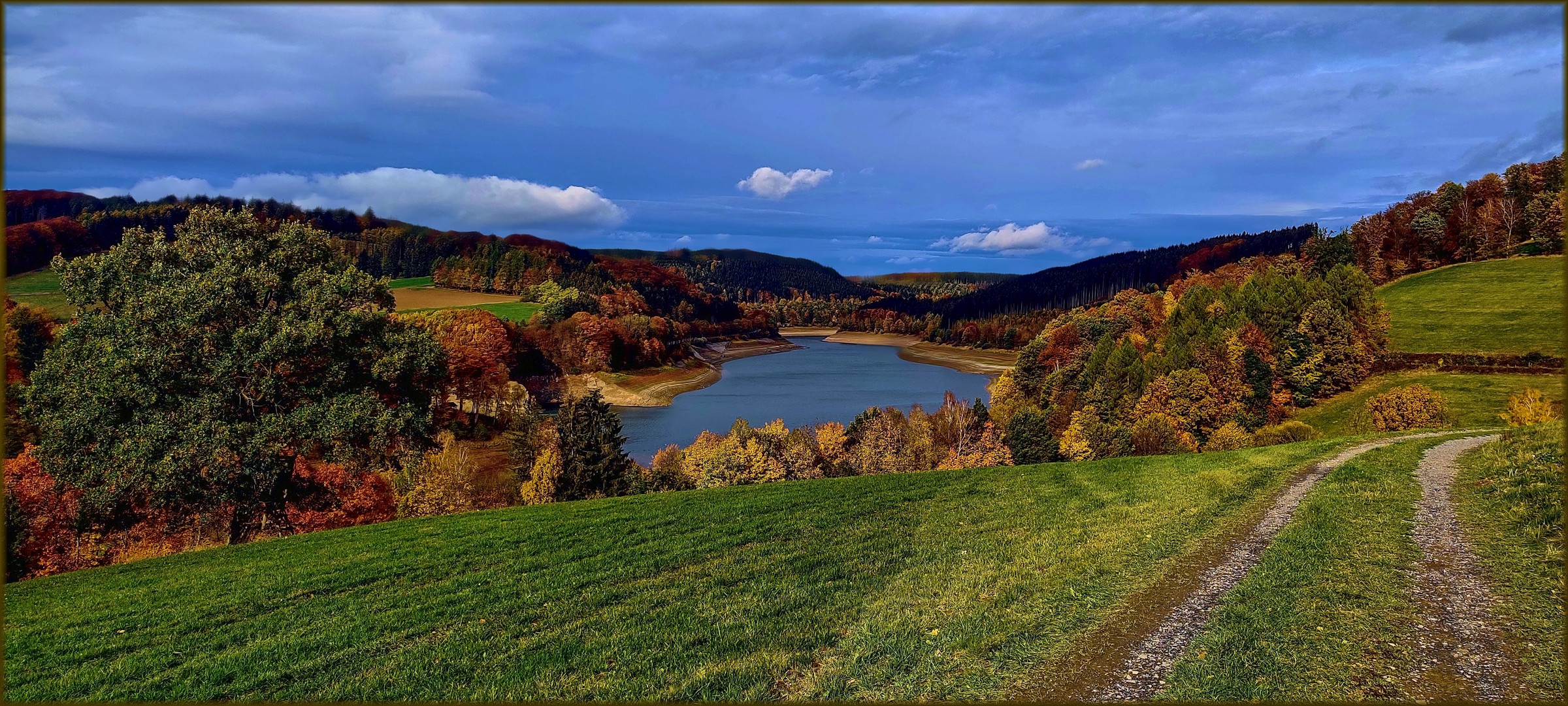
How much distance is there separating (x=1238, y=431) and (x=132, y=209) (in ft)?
325

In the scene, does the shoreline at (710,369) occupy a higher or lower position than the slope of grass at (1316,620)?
lower

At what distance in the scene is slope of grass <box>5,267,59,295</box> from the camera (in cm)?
5431

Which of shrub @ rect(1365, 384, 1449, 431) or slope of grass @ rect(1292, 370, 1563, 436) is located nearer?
shrub @ rect(1365, 384, 1449, 431)

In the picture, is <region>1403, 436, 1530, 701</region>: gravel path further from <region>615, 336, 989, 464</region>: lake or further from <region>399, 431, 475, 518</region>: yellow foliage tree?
<region>615, 336, 989, 464</region>: lake

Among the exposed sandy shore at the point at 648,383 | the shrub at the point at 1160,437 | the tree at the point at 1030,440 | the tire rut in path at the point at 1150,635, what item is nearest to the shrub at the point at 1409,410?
the shrub at the point at 1160,437

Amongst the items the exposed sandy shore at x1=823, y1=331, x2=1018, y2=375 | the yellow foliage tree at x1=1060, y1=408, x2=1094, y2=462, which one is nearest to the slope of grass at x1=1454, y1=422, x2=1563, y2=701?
the yellow foliage tree at x1=1060, y1=408, x2=1094, y2=462

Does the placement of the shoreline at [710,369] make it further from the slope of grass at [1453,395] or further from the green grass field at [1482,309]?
the green grass field at [1482,309]

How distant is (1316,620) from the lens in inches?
294

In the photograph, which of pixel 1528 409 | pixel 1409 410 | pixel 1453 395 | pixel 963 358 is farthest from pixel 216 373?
pixel 963 358

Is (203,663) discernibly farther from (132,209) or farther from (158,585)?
(132,209)

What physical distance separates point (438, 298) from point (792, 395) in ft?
209

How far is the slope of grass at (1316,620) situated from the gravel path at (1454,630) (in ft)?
0.55

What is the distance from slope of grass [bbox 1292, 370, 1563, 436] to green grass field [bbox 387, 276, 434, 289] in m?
122

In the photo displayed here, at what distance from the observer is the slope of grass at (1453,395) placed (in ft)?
126
